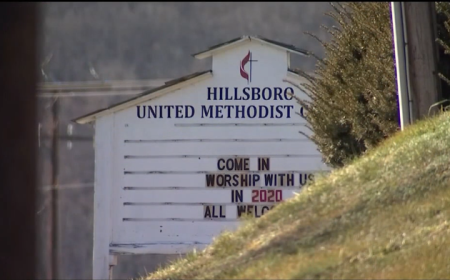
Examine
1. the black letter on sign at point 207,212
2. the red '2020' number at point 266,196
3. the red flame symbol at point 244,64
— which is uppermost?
Answer: the red flame symbol at point 244,64

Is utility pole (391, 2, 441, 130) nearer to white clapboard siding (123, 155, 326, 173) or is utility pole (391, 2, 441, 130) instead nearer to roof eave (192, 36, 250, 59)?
white clapboard siding (123, 155, 326, 173)

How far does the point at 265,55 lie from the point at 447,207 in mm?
8766

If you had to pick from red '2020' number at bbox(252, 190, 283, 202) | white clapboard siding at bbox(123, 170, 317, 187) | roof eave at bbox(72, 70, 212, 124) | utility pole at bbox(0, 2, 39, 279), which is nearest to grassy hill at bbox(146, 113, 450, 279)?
utility pole at bbox(0, 2, 39, 279)

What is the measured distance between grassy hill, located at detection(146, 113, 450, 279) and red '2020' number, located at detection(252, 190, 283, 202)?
6.97 m

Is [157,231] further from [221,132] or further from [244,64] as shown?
[244,64]

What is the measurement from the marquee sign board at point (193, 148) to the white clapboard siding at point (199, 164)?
2 centimetres

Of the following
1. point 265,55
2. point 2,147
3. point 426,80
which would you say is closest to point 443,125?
point 426,80

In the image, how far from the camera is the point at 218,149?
14.7 meters

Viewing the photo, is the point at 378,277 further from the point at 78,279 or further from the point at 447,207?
the point at 78,279

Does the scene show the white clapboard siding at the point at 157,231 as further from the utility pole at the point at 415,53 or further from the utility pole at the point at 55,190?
the utility pole at the point at 415,53

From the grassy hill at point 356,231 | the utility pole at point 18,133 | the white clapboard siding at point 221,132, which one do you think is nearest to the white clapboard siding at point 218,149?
the white clapboard siding at point 221,132

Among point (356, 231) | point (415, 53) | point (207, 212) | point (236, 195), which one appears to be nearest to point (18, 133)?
point (356, 231)

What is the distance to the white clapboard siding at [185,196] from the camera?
569 inches

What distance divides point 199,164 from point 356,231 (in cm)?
865
